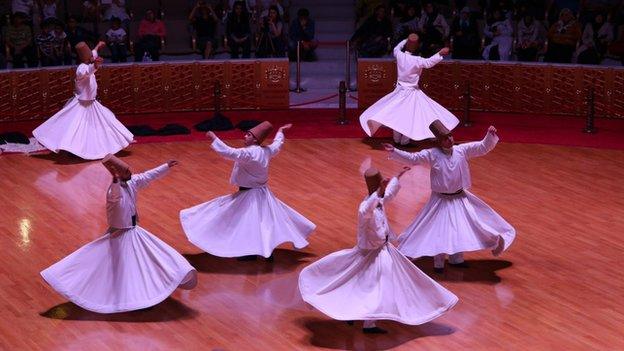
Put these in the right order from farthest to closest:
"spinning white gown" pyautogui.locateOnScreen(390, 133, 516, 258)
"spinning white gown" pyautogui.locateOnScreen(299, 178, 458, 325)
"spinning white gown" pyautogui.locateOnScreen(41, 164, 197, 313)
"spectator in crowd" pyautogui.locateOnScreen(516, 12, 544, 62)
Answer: "spectator in crowd" pyautogui.locateOnScreen(516, 12, 544, 62), "spinning white gown" pyautogui.locateOnScreen(390, 133, 516, 258), "spinning white gown" pyautogui.locateOnScreen(41, 164, 197, 313), "spinning white gown" pyautogui.locateOnScreen(299, 178, 458, 325)

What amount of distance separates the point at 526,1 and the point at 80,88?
9445mm

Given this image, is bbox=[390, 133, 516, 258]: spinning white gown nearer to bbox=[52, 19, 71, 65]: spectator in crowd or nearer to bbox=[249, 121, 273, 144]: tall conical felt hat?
bbox=[249, 121, 273, 144]: tall conical felt hat

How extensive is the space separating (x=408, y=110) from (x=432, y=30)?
477 cm

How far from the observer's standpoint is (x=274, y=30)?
2086cm

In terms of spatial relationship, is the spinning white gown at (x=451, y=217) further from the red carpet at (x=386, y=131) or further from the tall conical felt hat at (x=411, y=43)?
the red carpet at (x=386, y=131)

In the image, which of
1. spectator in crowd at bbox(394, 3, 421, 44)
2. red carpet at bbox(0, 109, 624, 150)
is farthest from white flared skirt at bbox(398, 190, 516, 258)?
spectator in crowd at bbox(394, 3, 421, 44)

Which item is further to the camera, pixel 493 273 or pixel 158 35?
pixel 158 35

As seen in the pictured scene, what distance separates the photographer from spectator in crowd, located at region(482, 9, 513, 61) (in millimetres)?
20562

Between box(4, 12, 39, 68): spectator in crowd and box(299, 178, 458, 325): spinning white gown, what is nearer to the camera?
box(299, 178, 458, 325): spinning white gown

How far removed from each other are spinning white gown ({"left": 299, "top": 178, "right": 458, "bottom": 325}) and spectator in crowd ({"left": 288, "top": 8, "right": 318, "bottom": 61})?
38.5ft

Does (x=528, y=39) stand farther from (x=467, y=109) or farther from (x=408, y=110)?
(x=408, y=110)

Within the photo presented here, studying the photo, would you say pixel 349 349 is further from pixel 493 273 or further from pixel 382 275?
pixel 493 273

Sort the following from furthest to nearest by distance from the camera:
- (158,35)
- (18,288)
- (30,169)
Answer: (158,35), (30,169), (18,288)

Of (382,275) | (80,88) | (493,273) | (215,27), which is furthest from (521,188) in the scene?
(215,27)
